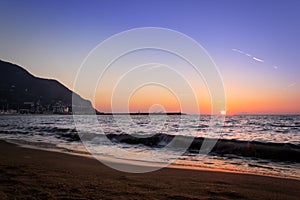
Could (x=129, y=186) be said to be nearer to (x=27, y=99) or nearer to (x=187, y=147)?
(x=187, y=147)

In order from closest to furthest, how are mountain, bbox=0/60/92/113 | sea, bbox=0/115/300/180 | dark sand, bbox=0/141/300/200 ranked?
dark sand, bbox=0/141/300/200, sea, bbox=0/115/300/180, mountain, bbox=0/60/92/113

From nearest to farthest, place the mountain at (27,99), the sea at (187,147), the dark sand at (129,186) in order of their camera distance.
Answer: the dark sand at (129,186), the sea at (187,147), the mountain at (27,99)

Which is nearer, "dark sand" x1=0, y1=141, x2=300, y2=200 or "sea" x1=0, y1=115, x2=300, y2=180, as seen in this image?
"dark sand" x1=0, y1=141, x2=300, y2=200

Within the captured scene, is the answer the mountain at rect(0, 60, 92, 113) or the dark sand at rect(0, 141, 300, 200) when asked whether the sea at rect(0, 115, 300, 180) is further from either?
the mountain at rect(0, 60, 92, 113)

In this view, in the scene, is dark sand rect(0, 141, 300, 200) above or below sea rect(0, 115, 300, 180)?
above

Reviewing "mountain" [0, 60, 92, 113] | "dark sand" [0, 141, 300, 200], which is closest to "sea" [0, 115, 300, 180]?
"dark sand" [0, 141, 300, 200]

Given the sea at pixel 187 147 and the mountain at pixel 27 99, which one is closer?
the sea at pixel 187 147

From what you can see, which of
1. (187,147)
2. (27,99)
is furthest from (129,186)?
(27,99)

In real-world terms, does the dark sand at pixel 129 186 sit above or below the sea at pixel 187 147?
above

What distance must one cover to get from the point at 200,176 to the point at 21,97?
635 ft

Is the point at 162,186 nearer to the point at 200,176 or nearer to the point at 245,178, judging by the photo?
the point at 200,176

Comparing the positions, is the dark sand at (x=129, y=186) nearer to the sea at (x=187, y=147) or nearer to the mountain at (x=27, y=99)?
the sea at (x=187, y=147)

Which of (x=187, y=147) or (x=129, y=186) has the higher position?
(x=129, y=186)

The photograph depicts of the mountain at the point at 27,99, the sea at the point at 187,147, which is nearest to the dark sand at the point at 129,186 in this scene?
the sea at the point at 187,147
